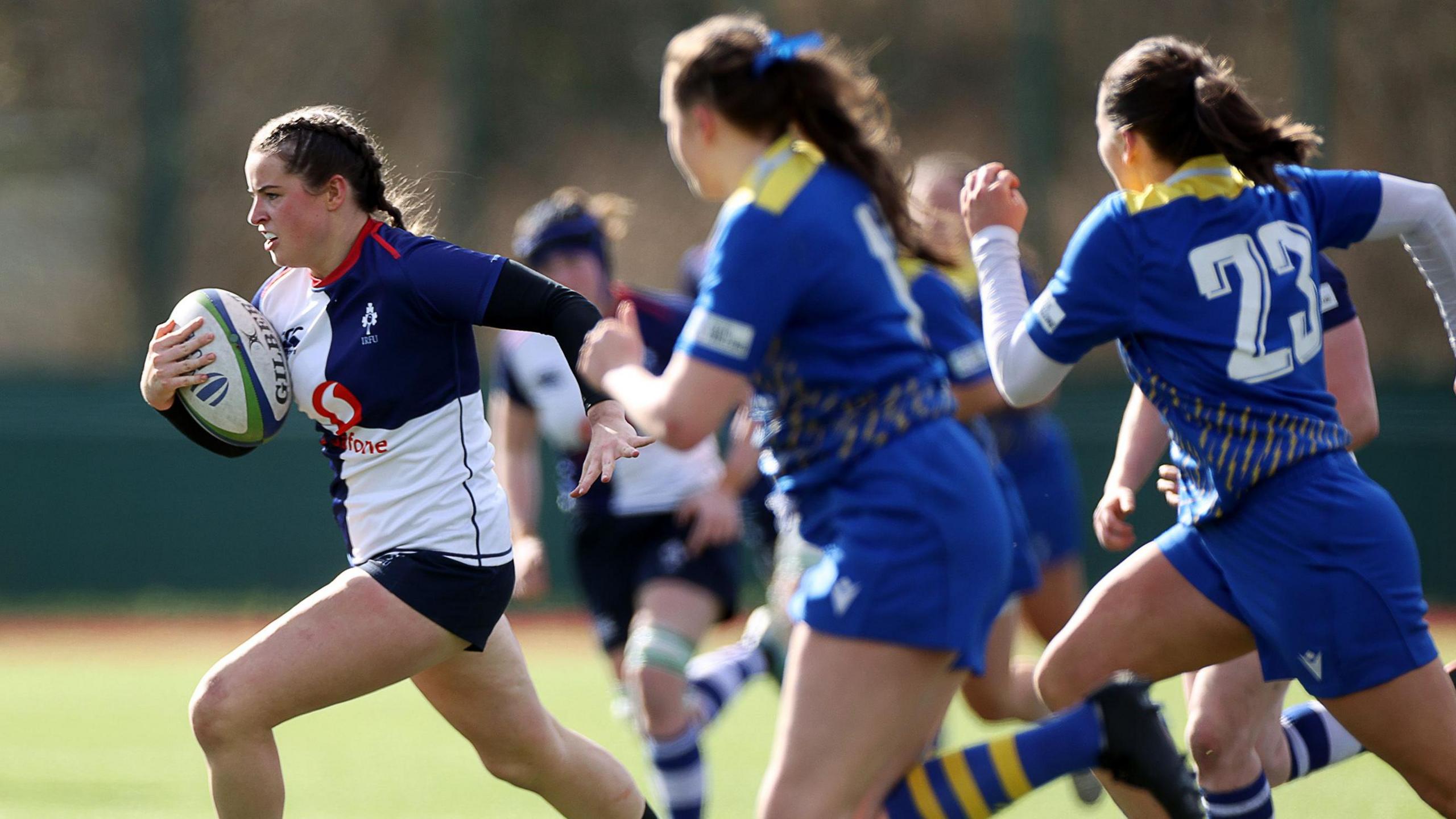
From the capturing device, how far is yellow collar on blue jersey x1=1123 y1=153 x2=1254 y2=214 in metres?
3.54

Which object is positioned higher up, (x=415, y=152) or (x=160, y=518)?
(x=415, y=152)

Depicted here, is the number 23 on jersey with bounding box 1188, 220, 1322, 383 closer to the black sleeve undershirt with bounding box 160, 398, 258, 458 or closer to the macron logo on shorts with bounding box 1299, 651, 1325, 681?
the macron logo on shorts with bounding box 1299, 651, 1325, 681

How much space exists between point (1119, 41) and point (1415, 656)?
13.1 metres

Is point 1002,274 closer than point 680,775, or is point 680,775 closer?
point 1002,274

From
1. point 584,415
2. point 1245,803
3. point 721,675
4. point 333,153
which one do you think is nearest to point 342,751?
point 721,675

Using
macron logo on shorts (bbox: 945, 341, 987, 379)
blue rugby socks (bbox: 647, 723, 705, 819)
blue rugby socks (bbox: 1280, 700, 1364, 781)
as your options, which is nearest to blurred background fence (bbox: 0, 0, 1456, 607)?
blue rugby socks (bbox: 647, 723, 705, 819)

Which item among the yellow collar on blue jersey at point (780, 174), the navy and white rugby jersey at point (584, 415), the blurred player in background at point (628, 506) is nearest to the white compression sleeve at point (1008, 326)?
the yellow collar on blue jersey at point (780, 174)

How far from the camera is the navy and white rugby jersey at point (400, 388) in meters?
3.82

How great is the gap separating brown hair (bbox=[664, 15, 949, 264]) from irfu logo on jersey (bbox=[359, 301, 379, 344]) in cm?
99

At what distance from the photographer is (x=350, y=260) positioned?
3.91 metres

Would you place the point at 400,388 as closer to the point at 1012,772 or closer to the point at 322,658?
the point at 322,658

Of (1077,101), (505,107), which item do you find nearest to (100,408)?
(505,107)

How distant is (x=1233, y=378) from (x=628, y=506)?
9.71 feet

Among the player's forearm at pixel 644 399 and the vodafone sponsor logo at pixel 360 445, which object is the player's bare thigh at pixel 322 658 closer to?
the vodafone sponsor logo at pixel 360 445
